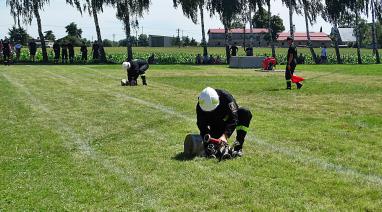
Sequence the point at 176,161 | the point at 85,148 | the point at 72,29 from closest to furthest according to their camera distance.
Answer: the point at 176,161 < the point at 85,148 < the point at 72,29

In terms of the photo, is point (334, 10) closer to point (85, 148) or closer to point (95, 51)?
point (95, 51)

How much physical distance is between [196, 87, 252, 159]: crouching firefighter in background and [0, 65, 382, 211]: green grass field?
26cm

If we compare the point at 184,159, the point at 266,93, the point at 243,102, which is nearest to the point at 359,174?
the point at 184,159

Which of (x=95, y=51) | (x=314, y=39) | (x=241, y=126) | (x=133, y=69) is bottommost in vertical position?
(x=241, y=126)

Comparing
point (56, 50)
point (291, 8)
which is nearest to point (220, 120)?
point (56, 50)

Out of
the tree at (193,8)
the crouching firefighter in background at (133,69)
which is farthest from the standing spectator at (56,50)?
the crouching firefighter in background at (133,69)

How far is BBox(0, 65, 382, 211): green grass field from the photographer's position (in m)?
5.14

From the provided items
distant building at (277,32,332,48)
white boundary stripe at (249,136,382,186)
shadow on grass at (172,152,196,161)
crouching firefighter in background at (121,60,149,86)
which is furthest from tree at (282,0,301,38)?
distant building at (277,32,332,48)

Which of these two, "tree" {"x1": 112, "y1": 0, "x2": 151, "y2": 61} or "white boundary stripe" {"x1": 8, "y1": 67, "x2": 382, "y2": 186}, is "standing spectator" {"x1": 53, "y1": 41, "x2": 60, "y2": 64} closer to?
"tree" {"x1": 112, "y1": 0, "x2": 151, "y2": 61}

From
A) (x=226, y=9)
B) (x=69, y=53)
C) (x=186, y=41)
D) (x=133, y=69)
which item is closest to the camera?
(x=133, y=69)

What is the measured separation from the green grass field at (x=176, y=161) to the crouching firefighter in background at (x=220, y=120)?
0.26 metres

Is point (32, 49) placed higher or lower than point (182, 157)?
higher

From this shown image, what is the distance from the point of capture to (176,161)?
7.01 meters

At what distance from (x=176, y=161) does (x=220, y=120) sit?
947 millimetres
